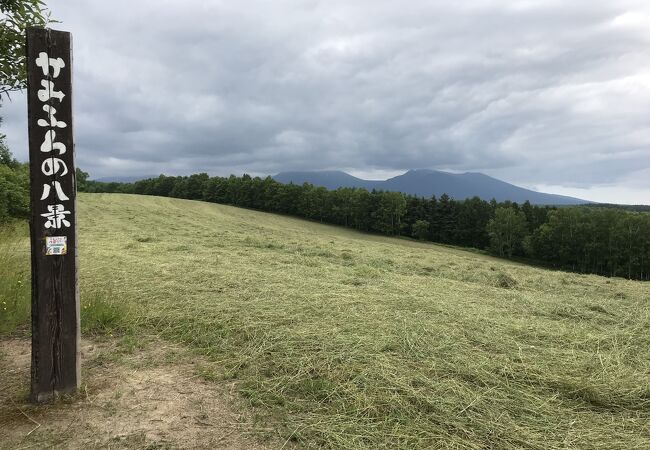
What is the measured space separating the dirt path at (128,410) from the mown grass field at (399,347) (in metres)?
0.28

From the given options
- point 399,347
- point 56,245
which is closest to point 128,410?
point 56,245

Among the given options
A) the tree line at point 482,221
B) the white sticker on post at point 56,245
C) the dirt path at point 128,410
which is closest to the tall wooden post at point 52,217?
the white sticker on post at point 56,245

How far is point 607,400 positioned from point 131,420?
159 inches

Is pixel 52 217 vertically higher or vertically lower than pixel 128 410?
higher

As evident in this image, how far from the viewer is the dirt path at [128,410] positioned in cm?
292

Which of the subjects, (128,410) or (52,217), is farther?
(52,217)

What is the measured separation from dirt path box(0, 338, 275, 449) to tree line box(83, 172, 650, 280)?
4859 centimetres

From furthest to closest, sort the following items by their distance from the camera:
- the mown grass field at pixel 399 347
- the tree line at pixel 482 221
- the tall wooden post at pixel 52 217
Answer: the tree line at pixel 482 221 → the tall wooden post at pixel 52 217 → the mown grass field at pixel 399 347

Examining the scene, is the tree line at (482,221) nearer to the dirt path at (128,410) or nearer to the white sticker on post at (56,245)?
the dirt path at (128,410)

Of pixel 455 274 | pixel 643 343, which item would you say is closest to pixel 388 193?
pixel 455 274

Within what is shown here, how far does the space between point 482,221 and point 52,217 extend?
58152 millimetres

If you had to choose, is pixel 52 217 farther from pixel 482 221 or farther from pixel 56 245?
pixel 482 221

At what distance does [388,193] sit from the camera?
182 feet

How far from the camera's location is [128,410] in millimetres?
3309
